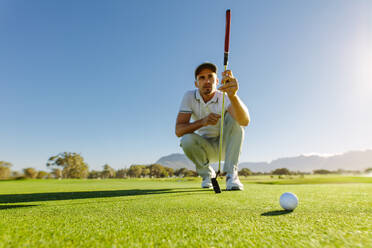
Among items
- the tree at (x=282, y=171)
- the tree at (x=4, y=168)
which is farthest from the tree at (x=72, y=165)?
the tree at (x=282, y=171)

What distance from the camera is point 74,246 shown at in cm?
94

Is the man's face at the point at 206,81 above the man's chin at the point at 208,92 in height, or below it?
above

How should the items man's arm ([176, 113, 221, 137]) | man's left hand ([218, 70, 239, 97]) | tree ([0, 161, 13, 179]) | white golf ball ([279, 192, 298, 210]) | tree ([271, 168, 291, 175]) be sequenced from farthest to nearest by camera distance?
tree ([0, 161, 13, 179]), tree ([271, 168, 291, 175]), man's arm ([176, 113, 221, 137]), man's left hand ([218, 70, 239, 97]), white golf ball ([279, 192, 298, 210])

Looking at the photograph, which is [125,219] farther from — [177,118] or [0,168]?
[0,168]

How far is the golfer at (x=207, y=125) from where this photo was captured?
419cm

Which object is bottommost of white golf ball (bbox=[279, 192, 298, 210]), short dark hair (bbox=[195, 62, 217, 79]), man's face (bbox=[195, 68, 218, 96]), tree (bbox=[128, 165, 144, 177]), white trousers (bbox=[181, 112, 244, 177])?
tree (bbox=[128, 165, 144, 177])

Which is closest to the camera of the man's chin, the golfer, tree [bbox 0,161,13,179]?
the golfer

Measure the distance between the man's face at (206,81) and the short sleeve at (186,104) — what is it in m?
0.28

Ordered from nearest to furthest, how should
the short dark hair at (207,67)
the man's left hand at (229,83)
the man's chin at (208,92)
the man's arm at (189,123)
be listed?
the man's left hand at (229,83) → the man's arm at (189,123) → the short dark hair at (207,67) → the man's chin at (208,92)

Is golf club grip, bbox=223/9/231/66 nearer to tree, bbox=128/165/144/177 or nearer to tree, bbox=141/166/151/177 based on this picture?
tree, bbox=141/166/151/177

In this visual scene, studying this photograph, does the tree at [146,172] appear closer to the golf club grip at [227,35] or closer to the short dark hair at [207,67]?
the short dark hair at [207,67]

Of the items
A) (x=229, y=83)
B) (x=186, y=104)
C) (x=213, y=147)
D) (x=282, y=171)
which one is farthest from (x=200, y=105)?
(x=282, y=171)

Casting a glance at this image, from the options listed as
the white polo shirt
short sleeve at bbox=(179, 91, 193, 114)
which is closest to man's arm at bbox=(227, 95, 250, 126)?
the white polo shirt

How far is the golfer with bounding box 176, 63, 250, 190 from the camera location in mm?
4188
